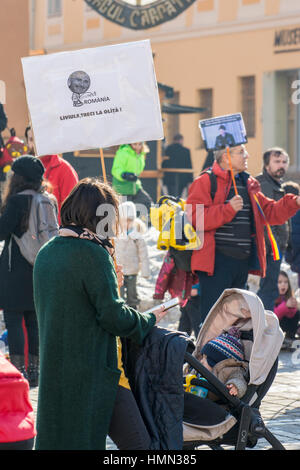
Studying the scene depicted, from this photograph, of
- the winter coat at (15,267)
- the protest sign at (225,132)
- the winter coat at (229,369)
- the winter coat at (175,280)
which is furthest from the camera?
the winter coat at (175,280)

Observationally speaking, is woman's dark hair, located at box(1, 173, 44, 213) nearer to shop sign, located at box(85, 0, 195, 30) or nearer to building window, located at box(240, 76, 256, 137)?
shop sign, located at box(85, 0, 195, 30)

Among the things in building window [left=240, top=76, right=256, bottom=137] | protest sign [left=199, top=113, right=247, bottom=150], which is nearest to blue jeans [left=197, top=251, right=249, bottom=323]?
protest sign [left=199, top=113, right=247, bottom=150]

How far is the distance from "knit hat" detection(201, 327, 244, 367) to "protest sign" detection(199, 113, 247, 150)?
111 inches

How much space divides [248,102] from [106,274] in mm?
25397

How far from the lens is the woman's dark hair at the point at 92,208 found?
4.56m

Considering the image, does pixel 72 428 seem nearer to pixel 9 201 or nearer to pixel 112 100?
pixel 112 100

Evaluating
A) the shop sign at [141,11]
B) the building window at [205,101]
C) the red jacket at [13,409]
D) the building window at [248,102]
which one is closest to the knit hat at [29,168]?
the red jacket at [13,409]

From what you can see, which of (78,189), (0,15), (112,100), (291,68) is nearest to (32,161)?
(112,100)

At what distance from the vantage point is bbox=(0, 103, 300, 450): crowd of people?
446cm

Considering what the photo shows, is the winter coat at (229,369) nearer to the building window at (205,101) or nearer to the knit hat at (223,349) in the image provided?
the knit hat at (223,349)

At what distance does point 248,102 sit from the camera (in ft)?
96.4

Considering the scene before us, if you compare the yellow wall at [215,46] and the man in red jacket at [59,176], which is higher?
the yellow wall at [215,46]

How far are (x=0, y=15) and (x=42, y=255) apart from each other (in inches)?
459
